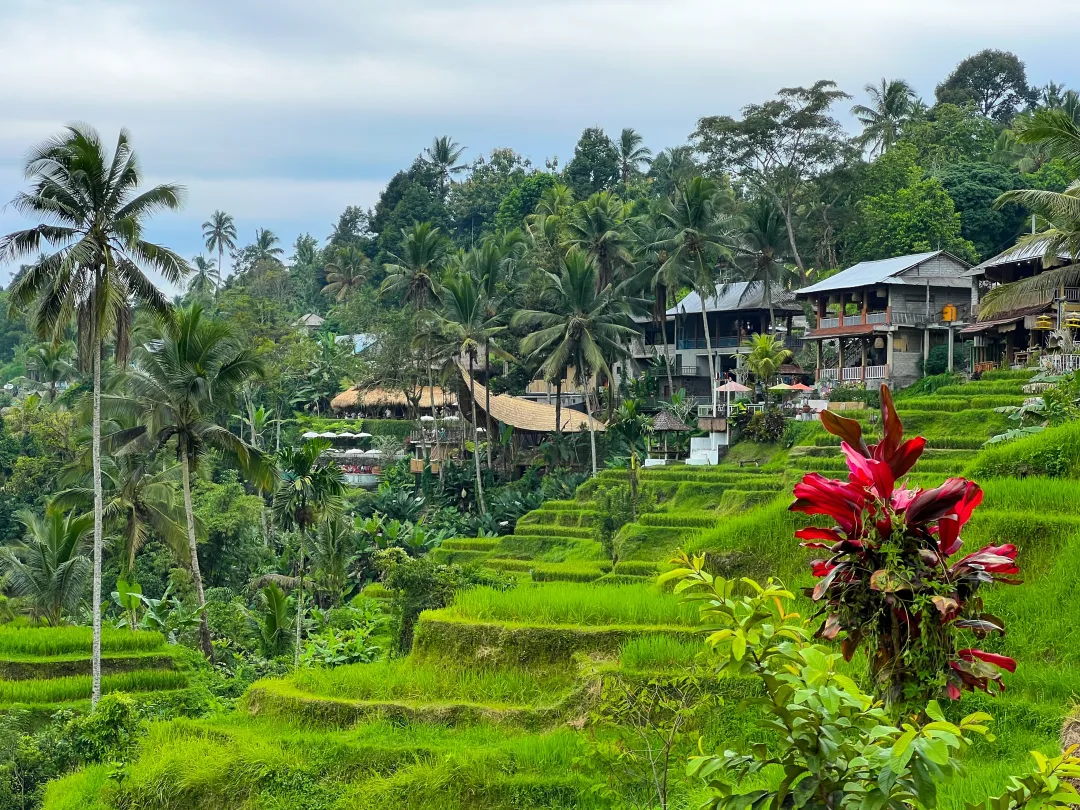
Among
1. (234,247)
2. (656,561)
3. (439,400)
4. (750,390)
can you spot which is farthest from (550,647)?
(234,247)

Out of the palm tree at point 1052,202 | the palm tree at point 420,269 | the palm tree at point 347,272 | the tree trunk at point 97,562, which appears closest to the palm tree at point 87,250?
the tree trunk at point 97,562

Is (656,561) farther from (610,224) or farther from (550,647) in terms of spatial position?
(610,224)

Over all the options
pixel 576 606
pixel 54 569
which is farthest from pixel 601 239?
pixel 576 606

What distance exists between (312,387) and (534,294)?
15325 millimetres

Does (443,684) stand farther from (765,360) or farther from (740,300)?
(740,300)

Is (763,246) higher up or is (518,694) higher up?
(763,246)

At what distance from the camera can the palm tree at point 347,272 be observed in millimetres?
74188

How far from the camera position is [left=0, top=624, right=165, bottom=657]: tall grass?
24.2 m

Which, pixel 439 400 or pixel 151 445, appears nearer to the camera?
pixel 151 445

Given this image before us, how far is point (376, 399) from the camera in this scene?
2199 inches

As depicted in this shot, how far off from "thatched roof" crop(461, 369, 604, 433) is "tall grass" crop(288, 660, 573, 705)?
28468 millimetres

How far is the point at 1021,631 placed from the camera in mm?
13383

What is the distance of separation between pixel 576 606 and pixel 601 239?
106 feet

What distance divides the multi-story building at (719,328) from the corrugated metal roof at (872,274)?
768 cm
